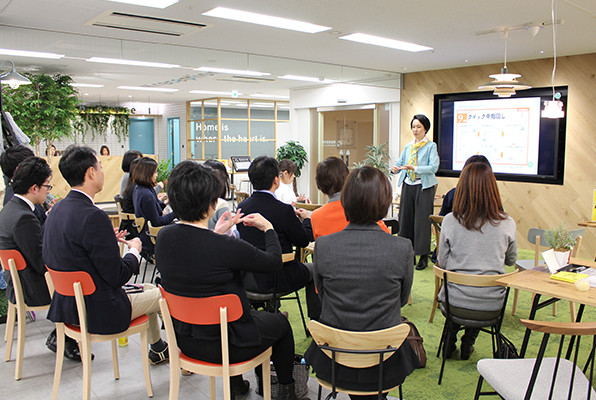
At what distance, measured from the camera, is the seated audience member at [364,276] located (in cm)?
216

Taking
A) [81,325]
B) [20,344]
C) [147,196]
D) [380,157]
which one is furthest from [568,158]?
[20,344]

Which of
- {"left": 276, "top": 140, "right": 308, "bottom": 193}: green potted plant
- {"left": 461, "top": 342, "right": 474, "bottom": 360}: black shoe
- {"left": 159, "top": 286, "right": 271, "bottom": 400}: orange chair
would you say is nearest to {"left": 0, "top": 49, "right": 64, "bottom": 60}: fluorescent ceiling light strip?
{"left": 159, "top": 286, "right": 271, "bottom": 400}: orange chair

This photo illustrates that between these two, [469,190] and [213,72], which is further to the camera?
[213,72]

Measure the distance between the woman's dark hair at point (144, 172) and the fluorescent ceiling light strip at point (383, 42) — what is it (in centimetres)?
272

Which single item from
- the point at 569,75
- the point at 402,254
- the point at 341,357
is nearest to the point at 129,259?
Answer: the point at 341,357

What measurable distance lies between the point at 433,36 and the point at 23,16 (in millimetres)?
4407

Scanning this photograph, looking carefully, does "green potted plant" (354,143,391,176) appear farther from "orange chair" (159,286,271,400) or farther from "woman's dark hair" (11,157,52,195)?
"orange chair" (159,286,271,400)

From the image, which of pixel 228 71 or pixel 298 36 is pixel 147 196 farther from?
pixel 228 71

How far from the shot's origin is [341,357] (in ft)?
7.10

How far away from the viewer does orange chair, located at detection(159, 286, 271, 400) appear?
88.1 inches

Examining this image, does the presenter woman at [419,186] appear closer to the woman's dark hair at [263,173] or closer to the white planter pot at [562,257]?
the woman's dark hair at [263,173]

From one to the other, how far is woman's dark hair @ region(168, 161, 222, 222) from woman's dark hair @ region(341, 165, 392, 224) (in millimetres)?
654

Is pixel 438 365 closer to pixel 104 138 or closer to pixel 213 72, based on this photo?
pixel 213 72

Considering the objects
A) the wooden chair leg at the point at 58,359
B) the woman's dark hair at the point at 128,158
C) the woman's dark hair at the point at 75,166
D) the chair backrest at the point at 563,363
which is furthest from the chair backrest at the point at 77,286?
the woman's dark hair at the point at 128,158
